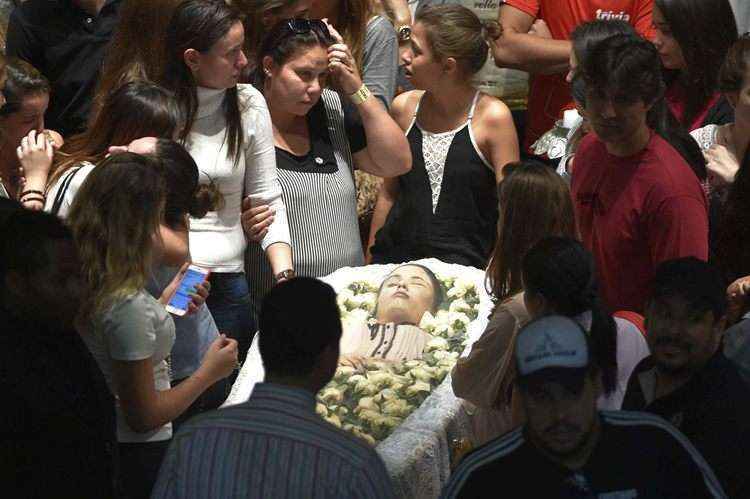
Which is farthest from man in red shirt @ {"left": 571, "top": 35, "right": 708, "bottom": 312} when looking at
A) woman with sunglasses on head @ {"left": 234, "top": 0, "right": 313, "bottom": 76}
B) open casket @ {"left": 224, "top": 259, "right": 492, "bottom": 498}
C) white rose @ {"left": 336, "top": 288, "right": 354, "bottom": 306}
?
woman with sunglasses on head @ {"left": 234, "top": 0, "right": 313, "bottom": 76}

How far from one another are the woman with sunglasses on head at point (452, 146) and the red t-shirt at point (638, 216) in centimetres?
114

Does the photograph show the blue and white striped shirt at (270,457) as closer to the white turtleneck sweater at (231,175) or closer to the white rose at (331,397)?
the white rose at (331,397)

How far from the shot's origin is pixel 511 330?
3.91m

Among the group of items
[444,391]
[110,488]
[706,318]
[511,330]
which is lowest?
[444,391]

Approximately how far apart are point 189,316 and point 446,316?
4.32 ft

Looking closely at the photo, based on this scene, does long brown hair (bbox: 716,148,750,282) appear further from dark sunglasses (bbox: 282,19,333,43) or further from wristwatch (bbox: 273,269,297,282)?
dark sunglasses (bbox: 282,19,333,43)

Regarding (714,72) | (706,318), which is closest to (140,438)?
(706,318)

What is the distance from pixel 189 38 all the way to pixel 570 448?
8.57 ft

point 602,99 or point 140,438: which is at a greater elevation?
point 602,99

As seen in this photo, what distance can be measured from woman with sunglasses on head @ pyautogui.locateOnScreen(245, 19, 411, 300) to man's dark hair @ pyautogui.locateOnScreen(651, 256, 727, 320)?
2140mm

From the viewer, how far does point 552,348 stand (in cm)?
283

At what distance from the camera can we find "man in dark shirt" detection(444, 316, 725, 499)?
2816 mm

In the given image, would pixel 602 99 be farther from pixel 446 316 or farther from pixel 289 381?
pixel 289 381

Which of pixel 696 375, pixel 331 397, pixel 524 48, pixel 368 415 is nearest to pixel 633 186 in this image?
pixel 696 375
